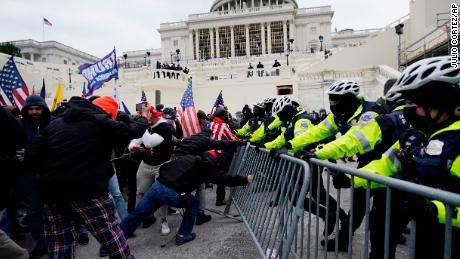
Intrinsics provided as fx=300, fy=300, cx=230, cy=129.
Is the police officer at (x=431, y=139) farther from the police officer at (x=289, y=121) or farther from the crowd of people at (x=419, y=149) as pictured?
the police officer at (x=289, y=121)

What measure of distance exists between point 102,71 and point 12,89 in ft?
10.3

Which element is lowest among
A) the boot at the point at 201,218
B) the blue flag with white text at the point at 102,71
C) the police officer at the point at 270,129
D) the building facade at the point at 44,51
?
the boot at the point at 201,218

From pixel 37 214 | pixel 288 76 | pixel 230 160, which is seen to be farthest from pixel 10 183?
pixel 288 76

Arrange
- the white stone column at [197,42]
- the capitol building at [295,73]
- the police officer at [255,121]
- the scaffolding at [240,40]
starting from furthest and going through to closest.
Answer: the scaffolding at [240,40], the white stone column at [197,42], the capitol building at [295,73], the police officer at [255,121]

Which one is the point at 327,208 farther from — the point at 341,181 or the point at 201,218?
the point at 201,218

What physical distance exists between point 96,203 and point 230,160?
3273 millimetres

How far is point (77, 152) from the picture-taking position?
276 centimetres

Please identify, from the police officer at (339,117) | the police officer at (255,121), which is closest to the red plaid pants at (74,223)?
the police officer at (339,117)

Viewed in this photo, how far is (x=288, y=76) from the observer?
2402cm

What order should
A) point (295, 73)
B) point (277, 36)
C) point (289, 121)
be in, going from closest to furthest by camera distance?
point (289, 121), point (295, 73), point (277, 36)

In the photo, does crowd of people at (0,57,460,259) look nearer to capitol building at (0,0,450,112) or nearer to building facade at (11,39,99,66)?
capitol building at (0,0,450,112)

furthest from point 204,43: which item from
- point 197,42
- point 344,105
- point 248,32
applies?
point 344,105

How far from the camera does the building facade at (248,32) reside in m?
63.8

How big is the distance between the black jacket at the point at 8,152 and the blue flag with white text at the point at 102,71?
23.7 feet
